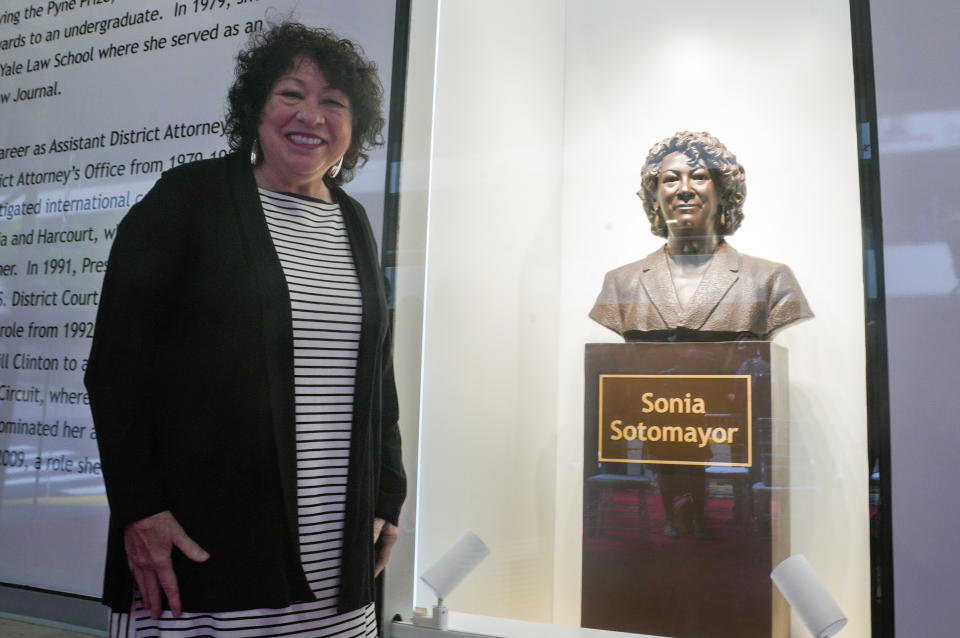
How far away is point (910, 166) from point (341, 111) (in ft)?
5.12

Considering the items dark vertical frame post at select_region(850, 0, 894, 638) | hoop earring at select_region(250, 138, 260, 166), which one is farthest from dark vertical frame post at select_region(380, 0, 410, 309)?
dark vertical frame post at select_region(850, 0, 894, 638)

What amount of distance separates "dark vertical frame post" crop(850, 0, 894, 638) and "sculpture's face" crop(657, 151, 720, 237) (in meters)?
0.62

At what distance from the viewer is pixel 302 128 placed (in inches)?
91.1

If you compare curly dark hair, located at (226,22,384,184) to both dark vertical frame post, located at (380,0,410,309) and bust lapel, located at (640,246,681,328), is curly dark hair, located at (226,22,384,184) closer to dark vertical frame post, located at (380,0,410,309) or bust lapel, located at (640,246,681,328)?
dark vertical frame post, located at (380,0,410,309)

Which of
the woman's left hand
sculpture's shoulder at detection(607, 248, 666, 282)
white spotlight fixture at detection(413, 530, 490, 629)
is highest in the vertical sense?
sculpture's shoulder at detection(607, 248, 666, 282)

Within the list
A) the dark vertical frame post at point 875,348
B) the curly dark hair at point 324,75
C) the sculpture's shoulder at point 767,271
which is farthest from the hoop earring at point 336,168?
the dark vertical frame post at point 875,348

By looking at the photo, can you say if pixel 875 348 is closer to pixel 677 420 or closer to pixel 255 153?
pixel 677 420

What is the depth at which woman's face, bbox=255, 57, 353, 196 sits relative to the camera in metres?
2.26

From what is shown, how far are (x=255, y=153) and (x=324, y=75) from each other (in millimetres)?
311

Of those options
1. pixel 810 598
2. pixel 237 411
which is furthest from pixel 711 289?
pixel 237 411

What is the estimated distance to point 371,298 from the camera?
2.01 meters

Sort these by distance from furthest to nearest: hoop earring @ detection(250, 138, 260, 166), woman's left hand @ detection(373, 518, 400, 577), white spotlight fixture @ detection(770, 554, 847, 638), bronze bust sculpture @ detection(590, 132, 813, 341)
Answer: bronze bust sculpture @ detection(590, 132, 813, 341) → hoop earring @ detection(250, 138, 260, 166) → woman's left hand @ detection(373, 518, 400, 577) → white spotlight fixture @ detection(770, 554, 847, 638)

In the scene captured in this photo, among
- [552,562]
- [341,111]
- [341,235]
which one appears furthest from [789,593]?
[341,111]

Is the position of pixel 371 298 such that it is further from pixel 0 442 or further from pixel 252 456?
pixel 0 442
